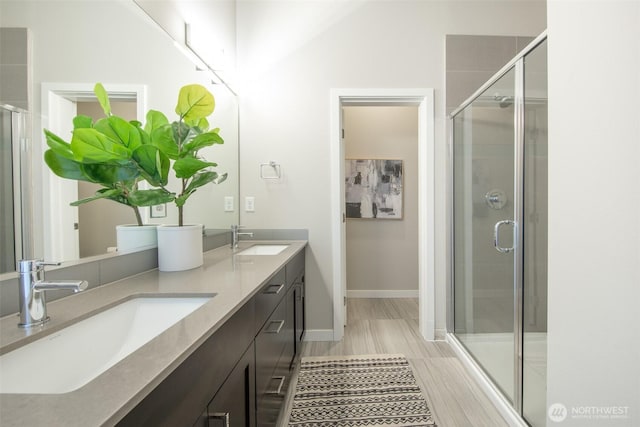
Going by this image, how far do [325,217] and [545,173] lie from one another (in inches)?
60.4

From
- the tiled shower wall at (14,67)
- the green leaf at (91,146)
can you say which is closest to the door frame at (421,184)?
the green leaf at (91,146)

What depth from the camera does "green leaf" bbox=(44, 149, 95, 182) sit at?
0.89 m

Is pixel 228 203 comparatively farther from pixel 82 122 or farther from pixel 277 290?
pixel 82 122

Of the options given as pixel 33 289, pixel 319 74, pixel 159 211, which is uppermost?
pixel 319 74

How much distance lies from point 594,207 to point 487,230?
1.14 metres

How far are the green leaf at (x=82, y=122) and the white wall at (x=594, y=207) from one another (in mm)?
1542

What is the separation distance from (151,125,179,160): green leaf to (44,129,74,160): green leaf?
0.34 m

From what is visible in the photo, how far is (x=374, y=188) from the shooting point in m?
3.77

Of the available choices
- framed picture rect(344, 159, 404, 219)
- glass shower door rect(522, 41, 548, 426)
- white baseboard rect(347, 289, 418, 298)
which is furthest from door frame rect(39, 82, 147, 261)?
white baseboard rect(347, 289, 418, 298)

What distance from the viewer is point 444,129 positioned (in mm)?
2516

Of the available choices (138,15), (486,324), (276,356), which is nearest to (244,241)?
(276,356)

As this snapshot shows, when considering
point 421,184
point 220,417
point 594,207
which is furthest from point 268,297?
point 421,184

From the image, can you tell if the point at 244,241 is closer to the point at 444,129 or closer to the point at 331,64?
the point at 331,64

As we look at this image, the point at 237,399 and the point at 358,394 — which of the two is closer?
the point at 237,399
